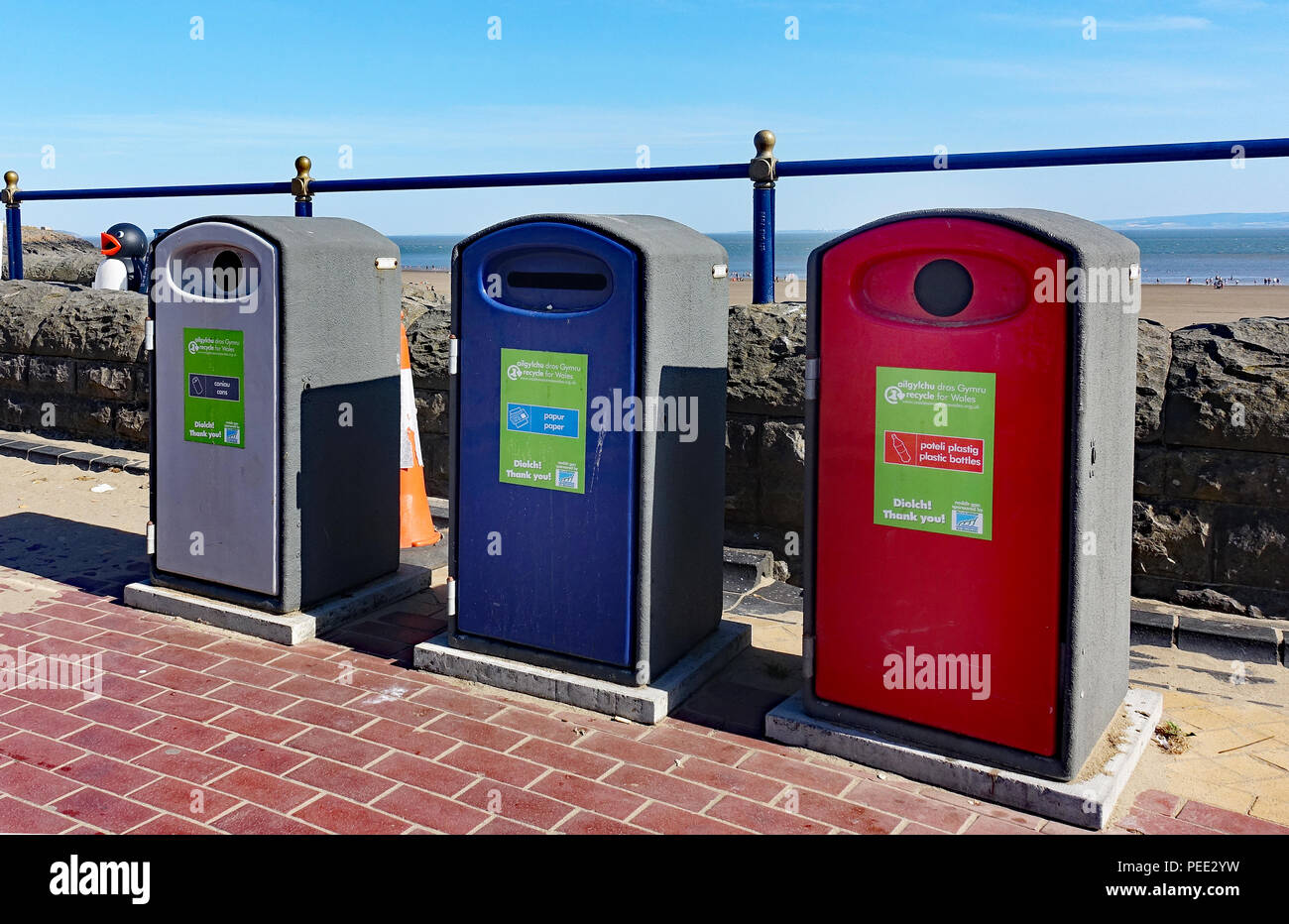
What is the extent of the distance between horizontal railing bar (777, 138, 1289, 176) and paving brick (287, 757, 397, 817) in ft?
10.7

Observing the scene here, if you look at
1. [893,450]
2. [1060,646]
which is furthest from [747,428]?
[1060,646]

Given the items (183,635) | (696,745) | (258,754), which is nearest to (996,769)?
(696,745)

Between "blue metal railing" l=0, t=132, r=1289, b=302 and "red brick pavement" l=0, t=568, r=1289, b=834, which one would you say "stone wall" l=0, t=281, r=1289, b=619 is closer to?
"blue metal railing" l=0, t=132, r=1289, b=302

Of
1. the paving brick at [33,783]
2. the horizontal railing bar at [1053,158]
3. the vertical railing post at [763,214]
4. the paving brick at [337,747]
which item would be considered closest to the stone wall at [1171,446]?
the vertical railing post at [763,214]

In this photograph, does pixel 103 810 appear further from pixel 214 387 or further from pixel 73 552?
pixel 73 552

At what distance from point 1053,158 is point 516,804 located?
3.34 meters

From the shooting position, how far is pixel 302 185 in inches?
279

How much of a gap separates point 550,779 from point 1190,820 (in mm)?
1790

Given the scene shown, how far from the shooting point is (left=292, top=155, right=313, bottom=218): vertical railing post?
709 centimetres

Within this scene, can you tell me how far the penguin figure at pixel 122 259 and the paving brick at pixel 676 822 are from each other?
9472 mm

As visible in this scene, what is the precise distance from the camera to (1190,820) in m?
3.27

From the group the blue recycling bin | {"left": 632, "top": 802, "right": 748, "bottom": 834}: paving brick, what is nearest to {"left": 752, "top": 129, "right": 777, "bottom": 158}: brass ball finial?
the blue recycling bin

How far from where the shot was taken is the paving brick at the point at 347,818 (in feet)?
10.5

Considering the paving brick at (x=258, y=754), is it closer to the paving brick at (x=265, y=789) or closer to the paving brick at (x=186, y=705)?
the paving brick at (x=265, y=789)
